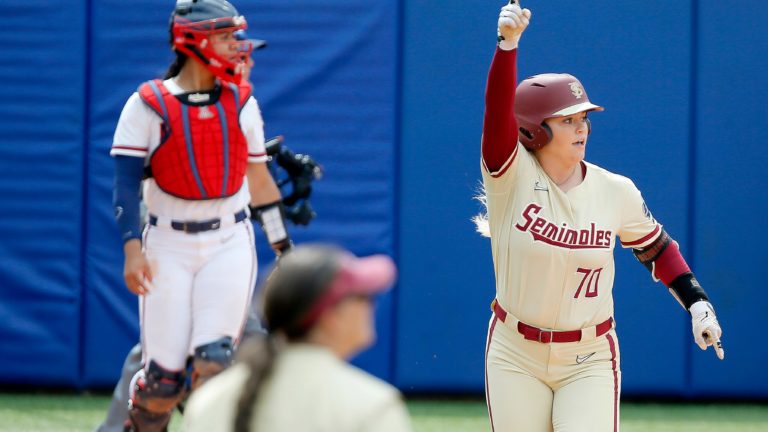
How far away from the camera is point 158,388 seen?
5.40m

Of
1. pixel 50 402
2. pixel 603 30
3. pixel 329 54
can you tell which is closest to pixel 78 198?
pixel 50 402

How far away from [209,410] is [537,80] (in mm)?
2942

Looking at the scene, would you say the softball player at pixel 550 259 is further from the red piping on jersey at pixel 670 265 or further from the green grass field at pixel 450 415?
the green grass field at pixel 450 415

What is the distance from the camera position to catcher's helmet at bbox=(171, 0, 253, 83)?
17.9 ft

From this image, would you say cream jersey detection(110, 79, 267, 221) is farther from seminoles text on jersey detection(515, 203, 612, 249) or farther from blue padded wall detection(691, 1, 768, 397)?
blue padded wall detection(691, 1, 768, 397)

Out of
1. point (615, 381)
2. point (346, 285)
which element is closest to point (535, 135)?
point (615, 381)

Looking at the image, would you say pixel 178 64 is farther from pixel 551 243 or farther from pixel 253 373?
pixel 253 373

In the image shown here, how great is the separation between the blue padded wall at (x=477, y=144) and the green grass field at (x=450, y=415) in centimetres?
25

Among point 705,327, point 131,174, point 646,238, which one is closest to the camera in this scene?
point 705,327

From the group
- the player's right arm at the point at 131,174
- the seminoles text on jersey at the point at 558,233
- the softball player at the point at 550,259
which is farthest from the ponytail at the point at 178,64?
the seminoles text on jersey at the point at 558,233

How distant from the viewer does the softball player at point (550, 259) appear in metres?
4.84

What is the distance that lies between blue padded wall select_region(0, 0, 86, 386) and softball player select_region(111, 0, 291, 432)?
8.73 feet

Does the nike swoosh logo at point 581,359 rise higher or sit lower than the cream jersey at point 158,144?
lower

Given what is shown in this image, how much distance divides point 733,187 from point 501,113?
3837 millimetres
